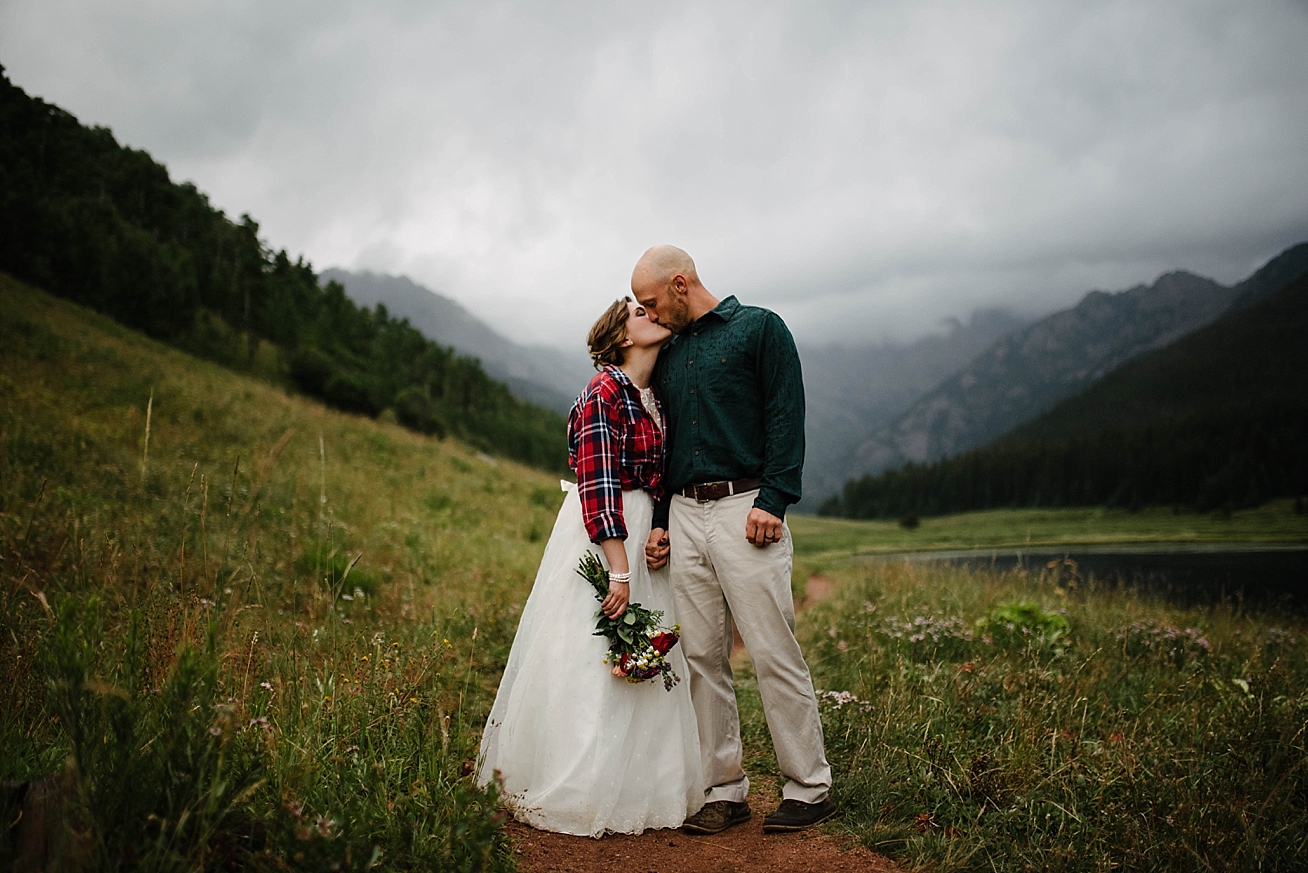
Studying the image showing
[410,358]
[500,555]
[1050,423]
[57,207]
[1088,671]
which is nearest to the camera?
[1088,671]

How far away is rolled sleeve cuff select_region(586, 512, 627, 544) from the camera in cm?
345

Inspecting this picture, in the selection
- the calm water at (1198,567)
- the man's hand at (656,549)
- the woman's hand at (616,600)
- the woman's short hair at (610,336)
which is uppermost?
the woman's short hair at (610,336)

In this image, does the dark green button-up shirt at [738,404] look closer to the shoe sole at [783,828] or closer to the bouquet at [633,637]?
the bouquet at [633,637]

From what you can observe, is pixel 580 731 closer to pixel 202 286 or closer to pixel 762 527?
pixel 762 527

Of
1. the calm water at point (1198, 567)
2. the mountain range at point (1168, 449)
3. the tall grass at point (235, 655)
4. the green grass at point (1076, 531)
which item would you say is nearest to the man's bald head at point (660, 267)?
the tall grass at point (235, 655)

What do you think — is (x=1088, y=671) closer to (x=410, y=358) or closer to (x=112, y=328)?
(x=112, y=328)

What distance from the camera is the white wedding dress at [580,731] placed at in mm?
3260

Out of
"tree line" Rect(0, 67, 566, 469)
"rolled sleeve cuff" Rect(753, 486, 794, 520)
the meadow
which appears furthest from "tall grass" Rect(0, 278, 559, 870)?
"tree line" Rect(0, 67, 566, 469)

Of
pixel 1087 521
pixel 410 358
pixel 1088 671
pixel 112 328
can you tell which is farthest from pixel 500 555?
pixel 1087 521

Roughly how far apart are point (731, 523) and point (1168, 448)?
312 feet

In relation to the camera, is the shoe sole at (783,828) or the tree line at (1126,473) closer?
the shoe sole at (783,828)

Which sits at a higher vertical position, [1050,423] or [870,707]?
[1050,423]

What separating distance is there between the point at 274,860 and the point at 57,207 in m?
54.1

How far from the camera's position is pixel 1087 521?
57.2 meters
